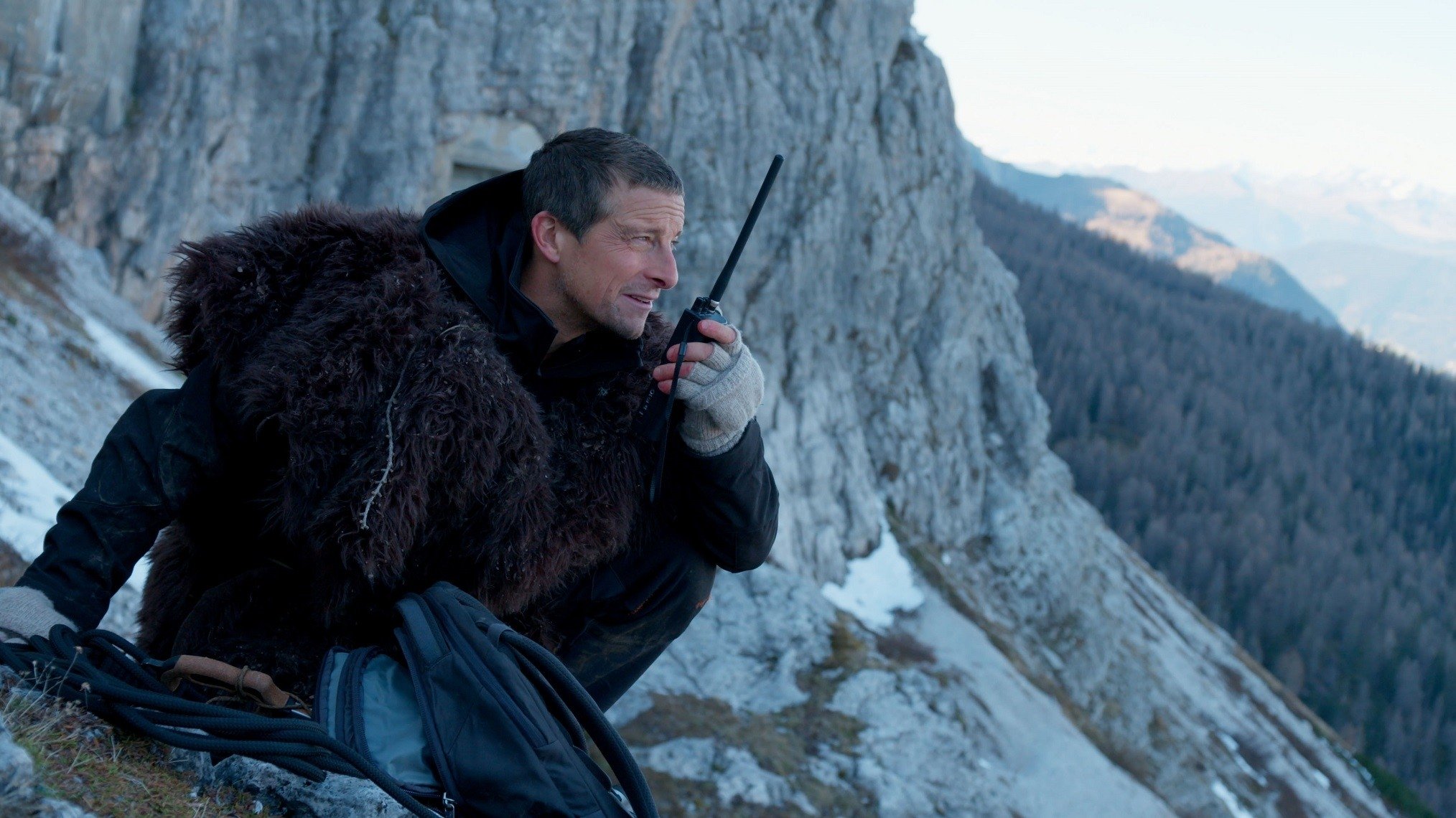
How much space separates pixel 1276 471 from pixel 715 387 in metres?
94.4

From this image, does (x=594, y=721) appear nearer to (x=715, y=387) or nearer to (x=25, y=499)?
(x=715, y=387)

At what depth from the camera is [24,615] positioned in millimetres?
2178

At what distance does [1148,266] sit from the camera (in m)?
113

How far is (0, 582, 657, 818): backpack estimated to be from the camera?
6.57ft

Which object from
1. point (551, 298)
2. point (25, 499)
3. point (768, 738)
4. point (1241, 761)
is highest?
point (551, 298)

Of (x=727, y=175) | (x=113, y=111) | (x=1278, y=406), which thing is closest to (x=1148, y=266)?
(x=1278, y=406)

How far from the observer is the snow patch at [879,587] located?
91.0 feet

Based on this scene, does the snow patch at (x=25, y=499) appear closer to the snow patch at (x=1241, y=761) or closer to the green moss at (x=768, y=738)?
the green moss at (x=768, y=738)

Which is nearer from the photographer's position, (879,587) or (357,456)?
(357,456)

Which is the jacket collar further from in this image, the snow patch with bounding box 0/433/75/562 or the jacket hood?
the snow patch with bounding box 0/433/75/562

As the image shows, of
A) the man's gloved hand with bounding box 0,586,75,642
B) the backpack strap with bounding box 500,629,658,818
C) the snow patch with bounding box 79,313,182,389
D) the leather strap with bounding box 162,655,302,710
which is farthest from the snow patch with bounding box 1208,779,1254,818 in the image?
the man's gloved hand with bounding box 0,586,75,642

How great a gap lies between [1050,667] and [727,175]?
19.6 meters

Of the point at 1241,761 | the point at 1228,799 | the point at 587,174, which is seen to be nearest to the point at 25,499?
the point at 587,174

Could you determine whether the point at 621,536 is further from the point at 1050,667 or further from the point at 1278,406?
the point at 1278,406
